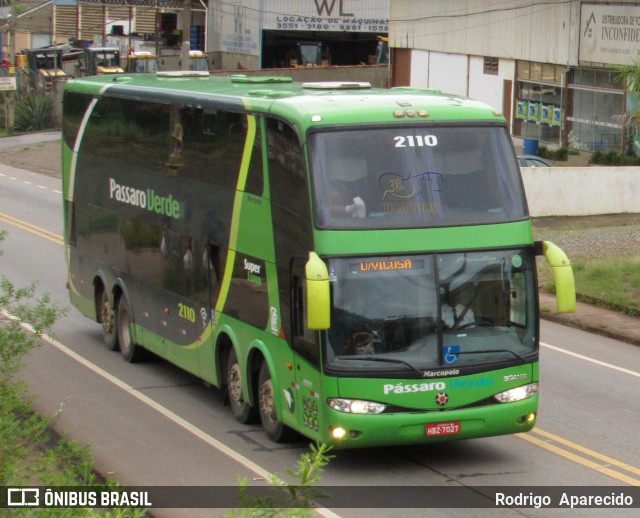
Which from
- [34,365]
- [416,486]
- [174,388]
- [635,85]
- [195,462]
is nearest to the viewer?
[416,486]

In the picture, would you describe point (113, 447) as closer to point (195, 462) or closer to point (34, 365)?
point (195, 462)

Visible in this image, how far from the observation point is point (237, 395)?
1354 centimetres

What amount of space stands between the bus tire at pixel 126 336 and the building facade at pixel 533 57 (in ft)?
83.7

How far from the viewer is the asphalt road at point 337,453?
11453 millimetres

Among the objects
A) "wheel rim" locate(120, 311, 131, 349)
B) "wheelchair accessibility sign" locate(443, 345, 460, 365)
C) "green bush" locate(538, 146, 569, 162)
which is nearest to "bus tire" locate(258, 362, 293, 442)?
"wheelchair accessibility sign" locate(443, 345, 460, 365)

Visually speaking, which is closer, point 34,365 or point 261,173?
point 261,173

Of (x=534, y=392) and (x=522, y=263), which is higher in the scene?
(x=522, y=263)

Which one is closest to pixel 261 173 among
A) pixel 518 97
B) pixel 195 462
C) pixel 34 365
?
pixel 195 462

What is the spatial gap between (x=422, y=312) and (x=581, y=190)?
74.3 ft

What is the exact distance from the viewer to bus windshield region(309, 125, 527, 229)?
37.0 feet

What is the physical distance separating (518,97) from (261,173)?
36717 mm

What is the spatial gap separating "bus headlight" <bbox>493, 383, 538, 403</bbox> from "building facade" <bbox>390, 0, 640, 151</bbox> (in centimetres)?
2878

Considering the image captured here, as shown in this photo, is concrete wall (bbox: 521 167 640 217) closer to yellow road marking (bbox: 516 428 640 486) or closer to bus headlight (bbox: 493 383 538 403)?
yellow road marking (bbox: 516 428 640 486)

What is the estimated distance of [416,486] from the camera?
36.6 ft
